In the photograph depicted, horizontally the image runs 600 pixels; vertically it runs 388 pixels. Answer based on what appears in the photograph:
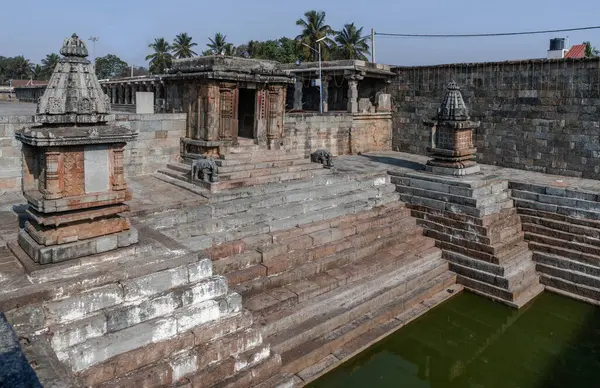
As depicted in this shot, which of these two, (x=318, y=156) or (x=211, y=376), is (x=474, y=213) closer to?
(x=318, y=156)

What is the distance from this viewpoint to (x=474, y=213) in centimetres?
985

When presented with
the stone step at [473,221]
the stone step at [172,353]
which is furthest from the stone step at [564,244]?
the stone step at [172,353]

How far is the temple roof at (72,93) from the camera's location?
16.8 ft

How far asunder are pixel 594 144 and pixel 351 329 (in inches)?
370

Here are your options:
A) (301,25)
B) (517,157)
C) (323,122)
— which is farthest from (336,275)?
(301,25)

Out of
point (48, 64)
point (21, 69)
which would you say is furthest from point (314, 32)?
point (21, 69)

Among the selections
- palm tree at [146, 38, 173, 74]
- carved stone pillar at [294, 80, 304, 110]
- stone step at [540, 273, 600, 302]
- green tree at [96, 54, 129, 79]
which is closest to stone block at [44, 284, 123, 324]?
stone step at [540, 273, 600, 302]

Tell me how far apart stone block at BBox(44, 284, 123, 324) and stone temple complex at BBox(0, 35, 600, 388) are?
1cm

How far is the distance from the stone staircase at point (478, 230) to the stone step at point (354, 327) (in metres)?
0.80

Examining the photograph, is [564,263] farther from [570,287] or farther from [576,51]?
[576,51]

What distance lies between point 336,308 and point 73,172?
4.11 m

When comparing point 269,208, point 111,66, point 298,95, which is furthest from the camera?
point 111,66

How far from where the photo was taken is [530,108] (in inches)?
531

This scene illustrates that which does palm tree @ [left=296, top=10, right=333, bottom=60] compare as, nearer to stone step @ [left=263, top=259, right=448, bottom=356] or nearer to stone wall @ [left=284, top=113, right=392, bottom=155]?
stone wall @ [left=284, top=113, right=392, bottom=155]
